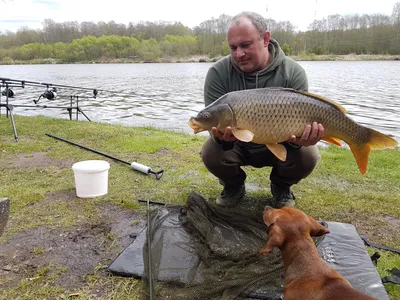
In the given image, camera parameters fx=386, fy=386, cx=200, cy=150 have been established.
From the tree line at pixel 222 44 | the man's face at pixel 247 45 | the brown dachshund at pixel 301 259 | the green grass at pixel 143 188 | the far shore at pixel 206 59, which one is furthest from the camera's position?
the tree line at pixel 222 44

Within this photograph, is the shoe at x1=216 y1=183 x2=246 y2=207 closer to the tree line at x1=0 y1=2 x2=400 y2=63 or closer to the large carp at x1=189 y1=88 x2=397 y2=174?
the large carp at x1=189 y1=88 x2=397 y2=174

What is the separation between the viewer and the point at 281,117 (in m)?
→ 2.00

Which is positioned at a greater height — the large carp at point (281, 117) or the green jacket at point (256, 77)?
the green jacket at point (256, 77)

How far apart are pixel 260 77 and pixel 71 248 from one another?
147 cm

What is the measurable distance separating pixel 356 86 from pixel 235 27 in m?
15.7

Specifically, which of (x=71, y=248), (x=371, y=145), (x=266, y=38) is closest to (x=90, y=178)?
(x=71, y=248)

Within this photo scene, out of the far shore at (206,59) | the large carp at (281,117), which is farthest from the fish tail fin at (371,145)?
the far shore at (206,59)

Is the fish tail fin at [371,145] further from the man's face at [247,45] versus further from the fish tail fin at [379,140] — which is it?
the man's face at [247,45]

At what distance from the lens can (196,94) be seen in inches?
575

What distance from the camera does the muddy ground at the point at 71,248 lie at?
69.1 inches

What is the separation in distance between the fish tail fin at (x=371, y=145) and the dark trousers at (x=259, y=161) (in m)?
0.35

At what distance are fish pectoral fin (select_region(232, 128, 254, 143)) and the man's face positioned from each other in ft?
1.66

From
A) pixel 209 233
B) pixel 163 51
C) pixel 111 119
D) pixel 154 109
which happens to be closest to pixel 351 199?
pixel 209 233

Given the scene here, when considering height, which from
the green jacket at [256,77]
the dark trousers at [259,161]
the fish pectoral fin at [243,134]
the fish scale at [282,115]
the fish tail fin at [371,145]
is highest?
the green jacket at [256,77]
